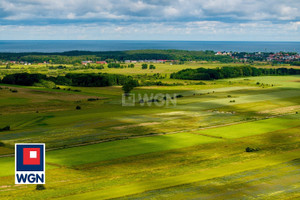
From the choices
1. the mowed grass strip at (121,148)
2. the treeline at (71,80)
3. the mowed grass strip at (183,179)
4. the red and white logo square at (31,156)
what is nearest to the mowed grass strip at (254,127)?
the mowed grass strip at (121,148)

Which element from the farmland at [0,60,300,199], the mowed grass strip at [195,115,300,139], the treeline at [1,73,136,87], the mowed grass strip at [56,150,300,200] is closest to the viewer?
the mowed grass strip at [56,150,300,200]

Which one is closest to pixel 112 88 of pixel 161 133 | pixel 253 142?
pixel 161 133

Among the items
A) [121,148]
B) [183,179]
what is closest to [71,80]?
[121,148]

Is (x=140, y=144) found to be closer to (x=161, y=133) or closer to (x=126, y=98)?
(x=161, y=133)

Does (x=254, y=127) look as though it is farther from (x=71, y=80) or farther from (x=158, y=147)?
(x=71, y=80)

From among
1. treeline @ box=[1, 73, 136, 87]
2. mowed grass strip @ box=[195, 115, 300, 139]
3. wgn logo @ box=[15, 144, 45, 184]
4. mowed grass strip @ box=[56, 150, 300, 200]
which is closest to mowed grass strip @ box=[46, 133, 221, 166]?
mowed grass strip @ box=[195, 115, 300, 139]

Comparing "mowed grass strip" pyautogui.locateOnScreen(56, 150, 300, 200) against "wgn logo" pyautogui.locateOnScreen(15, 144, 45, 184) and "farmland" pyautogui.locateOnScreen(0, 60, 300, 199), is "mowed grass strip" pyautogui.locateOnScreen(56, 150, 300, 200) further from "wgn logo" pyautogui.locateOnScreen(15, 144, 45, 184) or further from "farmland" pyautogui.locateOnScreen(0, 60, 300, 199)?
"wgn logo" pyautogui.locateOnScreen(15, 144, 45, 184)
